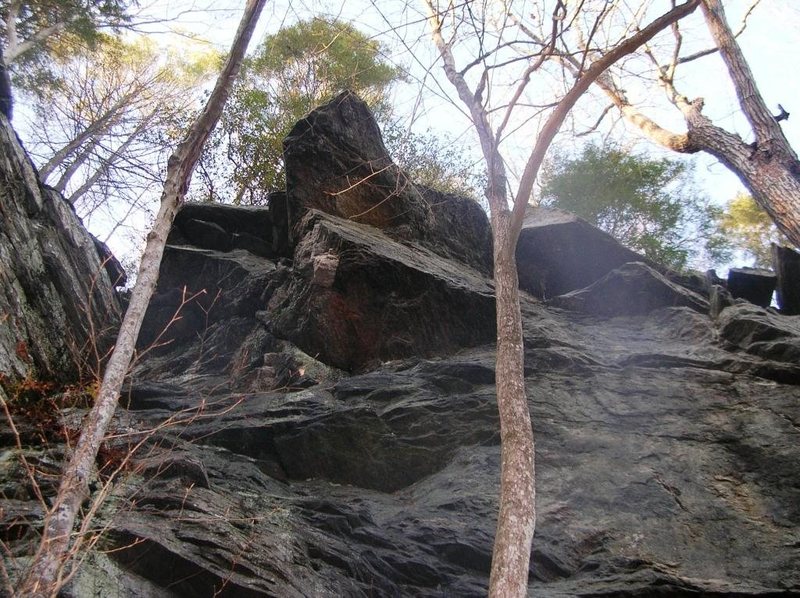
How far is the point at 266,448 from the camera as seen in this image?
6.03 m

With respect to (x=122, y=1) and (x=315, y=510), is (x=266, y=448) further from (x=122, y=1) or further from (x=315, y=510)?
(x=122, y=1)

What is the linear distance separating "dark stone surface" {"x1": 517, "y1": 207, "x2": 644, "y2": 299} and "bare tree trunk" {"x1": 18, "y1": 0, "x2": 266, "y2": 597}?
231 inches

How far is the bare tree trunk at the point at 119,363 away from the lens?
2.83m

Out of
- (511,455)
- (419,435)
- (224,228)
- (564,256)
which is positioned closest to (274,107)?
(224,228)

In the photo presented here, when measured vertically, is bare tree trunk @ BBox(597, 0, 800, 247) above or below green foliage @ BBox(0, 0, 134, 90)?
below

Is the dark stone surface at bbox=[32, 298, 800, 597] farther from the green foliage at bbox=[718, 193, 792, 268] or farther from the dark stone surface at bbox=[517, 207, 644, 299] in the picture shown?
the green foliage at bbox=[718, 193, 792, 268]

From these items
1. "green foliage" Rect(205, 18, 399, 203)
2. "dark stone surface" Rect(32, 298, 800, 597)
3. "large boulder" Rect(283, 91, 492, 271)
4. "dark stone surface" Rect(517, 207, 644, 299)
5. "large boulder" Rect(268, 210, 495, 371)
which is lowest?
"dark stone surface" Rect(32, 298, 800, 597)

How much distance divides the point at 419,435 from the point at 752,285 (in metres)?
6.33

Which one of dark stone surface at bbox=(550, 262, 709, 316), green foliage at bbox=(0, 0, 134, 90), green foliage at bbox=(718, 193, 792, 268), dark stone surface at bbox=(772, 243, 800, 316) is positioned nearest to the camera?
dark stone surface at bbox=(550, 262, 709, 316)

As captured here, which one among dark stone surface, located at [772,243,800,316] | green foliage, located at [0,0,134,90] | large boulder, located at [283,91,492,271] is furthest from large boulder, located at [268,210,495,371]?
green foliage, located at [0,0,134,90]

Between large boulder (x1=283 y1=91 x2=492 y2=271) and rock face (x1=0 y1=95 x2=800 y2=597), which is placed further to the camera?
large boulder (x1=283 y1=91 x2=492 y2=271)

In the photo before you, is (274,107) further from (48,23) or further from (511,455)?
(511,455)

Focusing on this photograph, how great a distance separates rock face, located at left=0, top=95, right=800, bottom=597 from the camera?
4285mm

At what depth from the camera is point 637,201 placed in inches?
485
